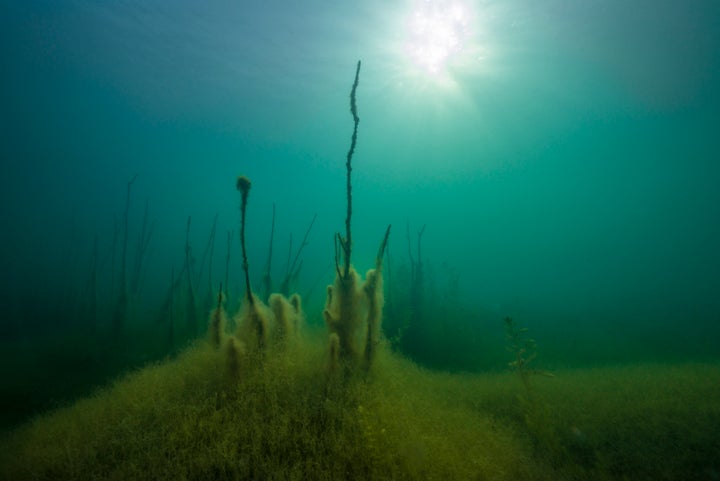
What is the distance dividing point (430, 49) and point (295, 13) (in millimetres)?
12229

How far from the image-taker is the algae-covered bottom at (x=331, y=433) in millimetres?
2967

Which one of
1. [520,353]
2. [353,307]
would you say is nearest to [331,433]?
[353,307]

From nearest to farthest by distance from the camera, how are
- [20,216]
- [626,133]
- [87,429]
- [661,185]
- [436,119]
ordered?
[87,429]
[436,119]
[626,133]
[20,216]
[661,185]

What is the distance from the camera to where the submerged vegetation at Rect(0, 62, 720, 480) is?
3008 millimetres

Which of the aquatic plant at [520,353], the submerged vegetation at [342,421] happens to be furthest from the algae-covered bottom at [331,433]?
the aquatic plant at [520,353]

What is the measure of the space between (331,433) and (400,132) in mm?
53744

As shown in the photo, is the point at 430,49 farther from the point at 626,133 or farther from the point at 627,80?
the point at 626,133

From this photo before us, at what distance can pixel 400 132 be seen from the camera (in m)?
51.7

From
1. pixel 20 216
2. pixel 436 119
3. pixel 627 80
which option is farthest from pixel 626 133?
pixel 20 216

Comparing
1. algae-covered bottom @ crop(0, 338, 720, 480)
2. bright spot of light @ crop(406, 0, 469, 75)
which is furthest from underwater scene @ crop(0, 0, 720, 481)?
bright spot of light @ crop(406, 0, 469, 75)

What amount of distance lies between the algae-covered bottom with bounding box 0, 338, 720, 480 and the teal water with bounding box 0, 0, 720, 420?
4674 millimetres

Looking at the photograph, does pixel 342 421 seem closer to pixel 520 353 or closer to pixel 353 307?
pixel 353 307

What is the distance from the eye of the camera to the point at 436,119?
153 ft

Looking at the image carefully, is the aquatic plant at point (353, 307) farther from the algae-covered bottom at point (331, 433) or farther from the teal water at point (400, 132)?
the teal water at point (400, 132)
